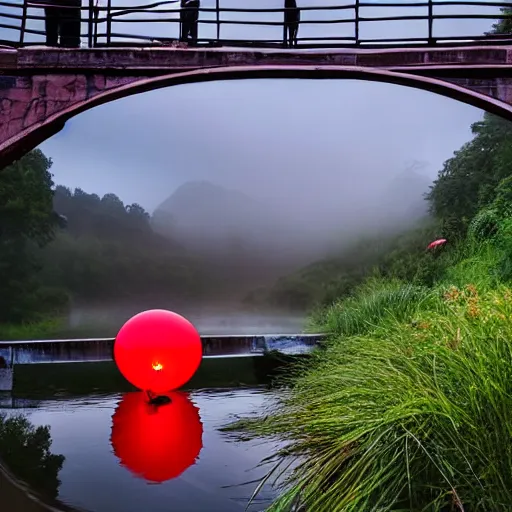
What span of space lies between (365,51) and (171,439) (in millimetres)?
4652

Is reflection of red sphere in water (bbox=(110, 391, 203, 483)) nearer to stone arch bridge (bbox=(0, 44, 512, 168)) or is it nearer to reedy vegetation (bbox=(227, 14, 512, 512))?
reedy vegetation (bbox=(227, 14, 512, 512))

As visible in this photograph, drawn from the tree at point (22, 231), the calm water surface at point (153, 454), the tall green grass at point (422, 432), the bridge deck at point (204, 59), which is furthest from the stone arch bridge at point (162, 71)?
the tree at point (22, 231)

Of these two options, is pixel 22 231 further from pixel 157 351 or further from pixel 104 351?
pixel 157 351

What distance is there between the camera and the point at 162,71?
685 centimetres

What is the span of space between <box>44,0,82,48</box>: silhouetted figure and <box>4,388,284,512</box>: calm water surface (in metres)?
4.49

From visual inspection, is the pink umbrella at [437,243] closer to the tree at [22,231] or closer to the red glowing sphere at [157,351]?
the red glowing sphere at [157,351]

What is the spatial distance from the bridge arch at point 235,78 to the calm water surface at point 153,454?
3.09 metres

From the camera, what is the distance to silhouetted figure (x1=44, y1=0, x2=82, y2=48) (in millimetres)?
7473

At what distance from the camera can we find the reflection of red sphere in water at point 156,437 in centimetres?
497

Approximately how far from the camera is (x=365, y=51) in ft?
22.4

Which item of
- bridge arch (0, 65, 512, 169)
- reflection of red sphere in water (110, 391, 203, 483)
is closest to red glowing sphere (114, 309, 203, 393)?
reflection of red sphere in water (110, 391, 203, 483)

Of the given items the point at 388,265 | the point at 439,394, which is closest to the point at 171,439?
the point at 439,394

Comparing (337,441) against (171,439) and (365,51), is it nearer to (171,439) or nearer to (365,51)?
(171,439)

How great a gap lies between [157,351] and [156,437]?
0.85 meters
